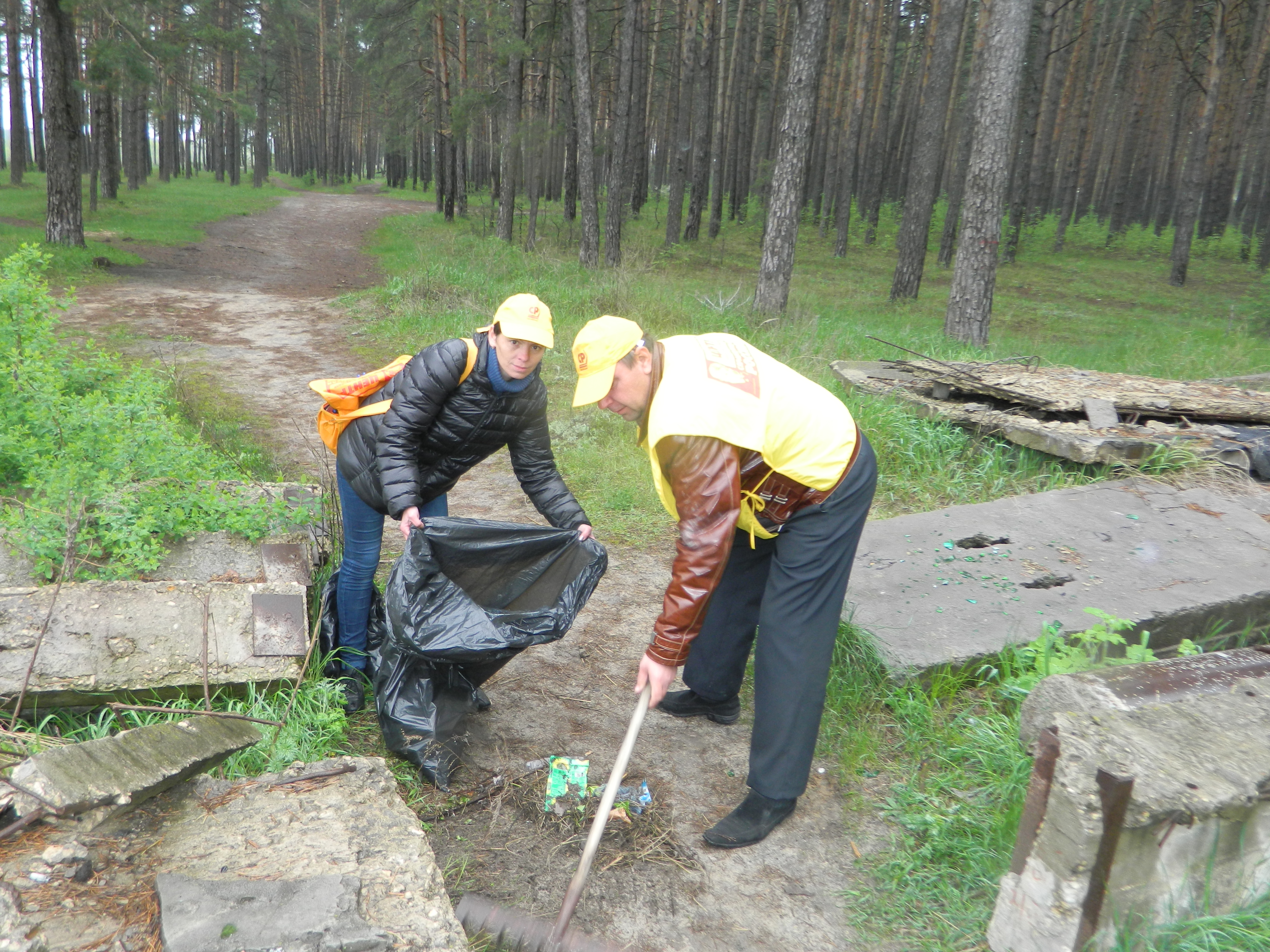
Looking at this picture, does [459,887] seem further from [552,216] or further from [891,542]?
[552,216]

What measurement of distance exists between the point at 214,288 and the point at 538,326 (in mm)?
12652

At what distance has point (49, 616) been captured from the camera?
2.80 m

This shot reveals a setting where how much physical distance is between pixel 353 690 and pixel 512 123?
15.9 meters

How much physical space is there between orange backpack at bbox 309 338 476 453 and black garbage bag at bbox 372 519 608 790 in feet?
1.85

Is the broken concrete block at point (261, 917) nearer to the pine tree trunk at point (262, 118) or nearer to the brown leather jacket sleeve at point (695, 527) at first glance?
the brown leather jacket sleeve at point (695, 527)

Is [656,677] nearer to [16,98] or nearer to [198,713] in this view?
[198,713]

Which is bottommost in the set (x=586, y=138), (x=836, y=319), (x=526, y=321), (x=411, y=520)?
(x=411, y=520)

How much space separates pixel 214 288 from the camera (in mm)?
13453

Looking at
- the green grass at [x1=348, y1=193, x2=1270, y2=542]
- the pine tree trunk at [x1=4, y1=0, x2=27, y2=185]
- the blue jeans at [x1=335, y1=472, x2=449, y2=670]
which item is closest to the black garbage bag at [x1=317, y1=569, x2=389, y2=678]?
the blue jeans at [x1=335, y1=472, x2=449, y2=670]

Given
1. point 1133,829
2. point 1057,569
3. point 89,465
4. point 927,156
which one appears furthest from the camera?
point 927,156

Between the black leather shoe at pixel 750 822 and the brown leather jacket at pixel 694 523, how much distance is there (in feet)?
2.53

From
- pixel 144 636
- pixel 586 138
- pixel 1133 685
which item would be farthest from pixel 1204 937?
pixel 586 138

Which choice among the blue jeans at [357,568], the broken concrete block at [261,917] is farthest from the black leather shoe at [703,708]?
the broken concrete block at [261,917]

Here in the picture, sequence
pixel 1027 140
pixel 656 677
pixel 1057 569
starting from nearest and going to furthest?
pixel 656 677, pixel 1057 569, pixel 1027 140
